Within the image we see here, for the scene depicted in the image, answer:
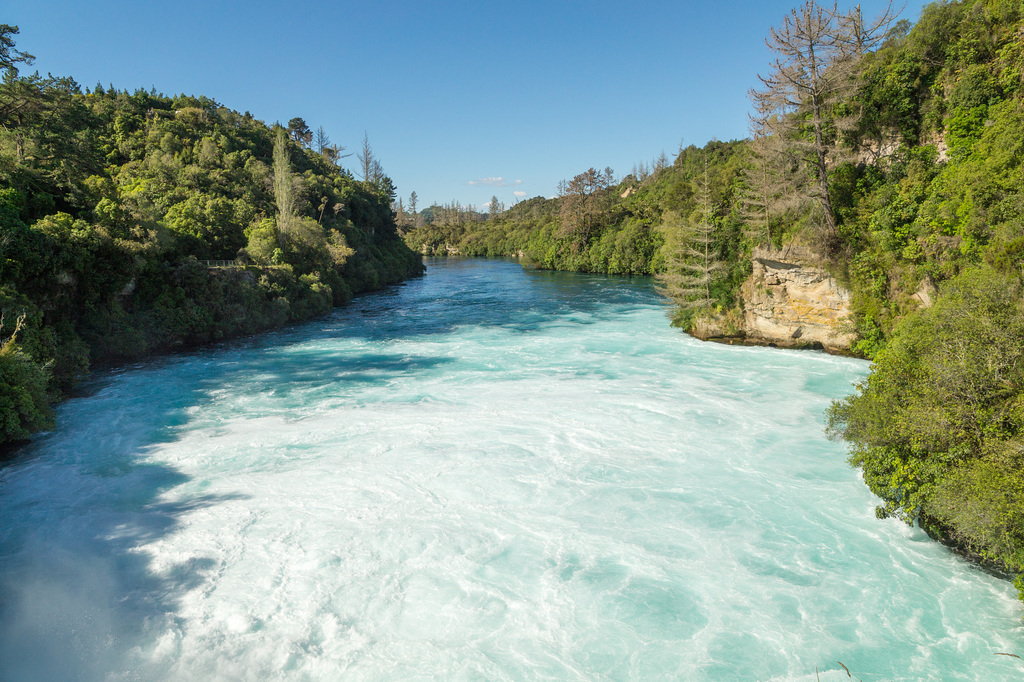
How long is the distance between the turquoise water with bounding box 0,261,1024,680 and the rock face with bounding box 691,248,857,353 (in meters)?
6.09

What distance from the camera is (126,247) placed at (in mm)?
24094

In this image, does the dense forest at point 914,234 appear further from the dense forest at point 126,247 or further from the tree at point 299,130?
the tree at point 299,130

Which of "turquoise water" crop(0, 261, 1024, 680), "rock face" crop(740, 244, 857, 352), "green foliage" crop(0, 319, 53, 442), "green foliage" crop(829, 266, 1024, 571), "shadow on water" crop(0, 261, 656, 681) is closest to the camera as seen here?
"green foliage" crop(829, 266, 1024, 571)

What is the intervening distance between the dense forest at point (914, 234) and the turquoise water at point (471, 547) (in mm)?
1675

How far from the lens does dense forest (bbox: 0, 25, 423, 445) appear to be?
18.6m

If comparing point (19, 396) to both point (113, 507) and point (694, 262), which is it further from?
point (694, 262)

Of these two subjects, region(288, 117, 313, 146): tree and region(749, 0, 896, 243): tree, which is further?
region(288, 117, 313, 146): tree

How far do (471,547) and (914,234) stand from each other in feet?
70.1

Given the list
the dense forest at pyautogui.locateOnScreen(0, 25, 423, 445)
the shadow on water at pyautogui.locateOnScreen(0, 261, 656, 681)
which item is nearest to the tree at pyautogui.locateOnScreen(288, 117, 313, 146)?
the dense forest at pyautogui.locateOnScreen(0, 25, 423, 445)

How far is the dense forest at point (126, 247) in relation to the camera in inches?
734

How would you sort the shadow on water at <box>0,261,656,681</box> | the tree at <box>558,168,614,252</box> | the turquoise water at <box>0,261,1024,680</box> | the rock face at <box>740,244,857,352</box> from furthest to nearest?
the tree at <box>558,168,614,252</box> → the rock face at <box>740,244,857,352</box> → the shadow on water at <box>0,261,656,681</box> → the turquoise water at <box>0,261,1024,680</box>

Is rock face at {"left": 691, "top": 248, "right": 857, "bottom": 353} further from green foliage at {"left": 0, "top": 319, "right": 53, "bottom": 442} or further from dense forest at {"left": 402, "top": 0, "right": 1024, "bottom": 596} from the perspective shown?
green foliage at {"left": 0, "top": 319, "right": 53, "bottom": 442}

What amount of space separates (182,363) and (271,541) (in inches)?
723

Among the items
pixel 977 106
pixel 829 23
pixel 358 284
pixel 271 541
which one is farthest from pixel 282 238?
pixel 977 106
